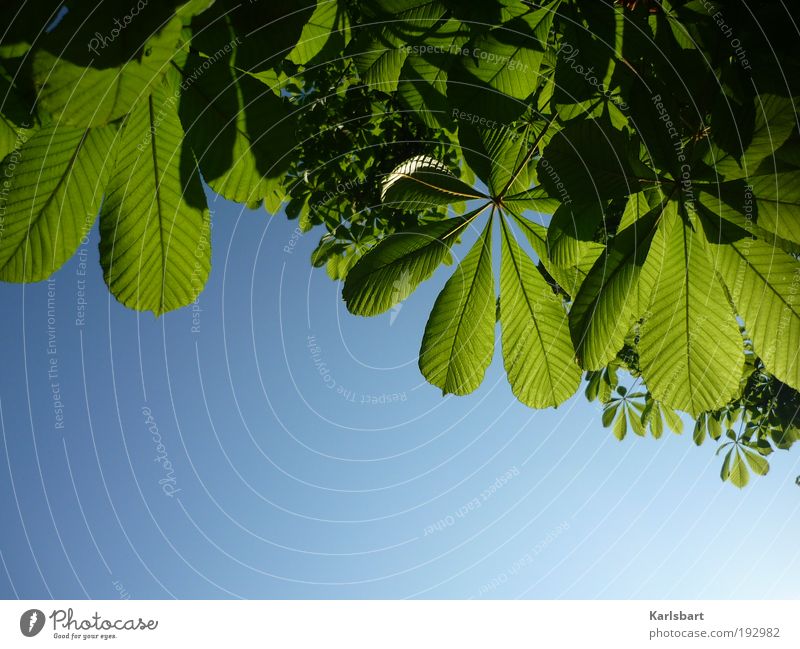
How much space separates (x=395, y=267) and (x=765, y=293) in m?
0.75

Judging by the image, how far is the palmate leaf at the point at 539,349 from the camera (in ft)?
4.00

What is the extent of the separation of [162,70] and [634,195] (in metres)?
0.91

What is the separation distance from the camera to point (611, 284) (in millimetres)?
1063

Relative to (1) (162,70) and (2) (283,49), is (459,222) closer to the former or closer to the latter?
(2) (283,49)

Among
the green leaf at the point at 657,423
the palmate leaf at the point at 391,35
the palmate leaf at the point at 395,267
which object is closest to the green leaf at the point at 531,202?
the palmate leaf at the point at 395,267

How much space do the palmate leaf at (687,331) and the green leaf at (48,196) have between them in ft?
3.44

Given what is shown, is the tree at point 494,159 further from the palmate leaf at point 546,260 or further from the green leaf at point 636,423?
the green leaf at point 636,423

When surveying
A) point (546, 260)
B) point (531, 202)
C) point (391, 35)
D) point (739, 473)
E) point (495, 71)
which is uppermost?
point (391, 35)

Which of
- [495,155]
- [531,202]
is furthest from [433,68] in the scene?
[531,202]

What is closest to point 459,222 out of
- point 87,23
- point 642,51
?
point 642,51

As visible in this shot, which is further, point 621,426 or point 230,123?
point 621,426

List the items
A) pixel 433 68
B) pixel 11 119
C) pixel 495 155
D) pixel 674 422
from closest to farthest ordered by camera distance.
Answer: pixel 11 119, pixel 433 68, pixel 495 155, pixel 674 422

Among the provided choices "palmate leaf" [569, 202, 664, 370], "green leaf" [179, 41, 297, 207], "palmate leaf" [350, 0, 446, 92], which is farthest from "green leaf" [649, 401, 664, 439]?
"green leaf" [179, 41, 297, 207]

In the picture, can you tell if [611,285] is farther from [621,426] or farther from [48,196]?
[621,426]
